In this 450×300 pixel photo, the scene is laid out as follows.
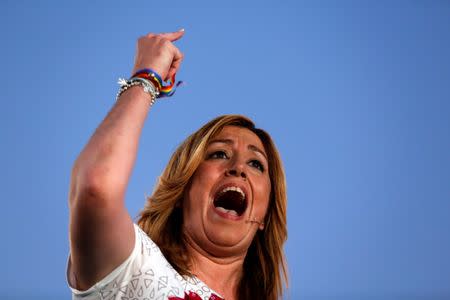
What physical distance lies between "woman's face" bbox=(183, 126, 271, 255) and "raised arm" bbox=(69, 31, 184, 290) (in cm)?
95

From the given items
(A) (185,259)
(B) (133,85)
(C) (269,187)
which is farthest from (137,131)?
(C) (269,187)

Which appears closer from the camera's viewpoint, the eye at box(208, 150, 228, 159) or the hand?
the hand

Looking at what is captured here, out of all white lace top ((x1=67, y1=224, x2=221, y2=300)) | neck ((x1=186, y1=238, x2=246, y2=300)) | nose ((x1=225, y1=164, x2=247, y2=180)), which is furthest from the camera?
nose ((x1=225, y1=164, x2=247, y2=180))

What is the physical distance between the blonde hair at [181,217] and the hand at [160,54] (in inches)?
37.2

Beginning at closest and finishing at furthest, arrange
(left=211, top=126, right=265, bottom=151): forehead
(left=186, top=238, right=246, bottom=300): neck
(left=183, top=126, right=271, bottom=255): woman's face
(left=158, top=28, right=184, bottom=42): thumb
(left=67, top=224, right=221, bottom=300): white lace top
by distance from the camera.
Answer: (left=67, top=224, right=221, bottom=300): white lace top → (left=158, top=28, right=184, bottom=42): thumb → (left=186, top=238, right=246, bottom=300): neck → (left=183, top=126, right=271, bottom=255): woman's face → (left=211, top=126, right=265, bottom=151): forehead

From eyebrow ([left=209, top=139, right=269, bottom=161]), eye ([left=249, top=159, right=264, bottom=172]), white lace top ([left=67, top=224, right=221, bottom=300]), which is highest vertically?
eyebrow ([left=209, top=139, right=269, bottom=161])

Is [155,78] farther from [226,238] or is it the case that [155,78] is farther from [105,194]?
[226,238]

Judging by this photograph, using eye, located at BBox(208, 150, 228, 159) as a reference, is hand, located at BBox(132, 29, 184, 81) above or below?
below

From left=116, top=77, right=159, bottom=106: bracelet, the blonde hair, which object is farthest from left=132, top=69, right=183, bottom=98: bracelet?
the blonde hair

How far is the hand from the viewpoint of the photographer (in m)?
2.03

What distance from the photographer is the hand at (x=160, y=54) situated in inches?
79.9

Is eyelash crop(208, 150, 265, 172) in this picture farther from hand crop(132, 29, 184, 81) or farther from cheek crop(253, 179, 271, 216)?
hand crop(132, 29, 184, 81)

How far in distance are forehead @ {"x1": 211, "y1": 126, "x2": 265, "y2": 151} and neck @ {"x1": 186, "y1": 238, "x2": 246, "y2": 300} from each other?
1.93 ft

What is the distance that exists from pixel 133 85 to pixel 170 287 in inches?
29.2
